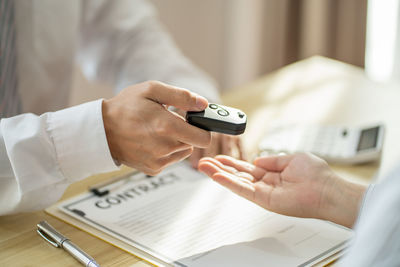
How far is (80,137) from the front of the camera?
0.75 m

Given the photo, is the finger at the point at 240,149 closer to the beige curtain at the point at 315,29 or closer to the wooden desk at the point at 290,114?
the wooden desk at the point at 290,114

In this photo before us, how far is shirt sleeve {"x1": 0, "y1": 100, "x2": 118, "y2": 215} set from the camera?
74 cm

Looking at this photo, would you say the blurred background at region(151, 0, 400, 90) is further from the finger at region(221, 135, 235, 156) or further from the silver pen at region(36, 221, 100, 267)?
the silver pen at region(36, 221, 100, 267)

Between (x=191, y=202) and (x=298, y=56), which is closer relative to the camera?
(x=191, y=202)

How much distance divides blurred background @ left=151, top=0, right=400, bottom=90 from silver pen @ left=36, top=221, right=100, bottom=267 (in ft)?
5.24

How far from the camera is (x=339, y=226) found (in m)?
0.76

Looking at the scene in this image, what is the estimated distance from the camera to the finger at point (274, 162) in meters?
0.83

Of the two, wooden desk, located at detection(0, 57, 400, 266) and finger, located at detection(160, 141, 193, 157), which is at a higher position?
finger, located at detection(160, 141, 193, 157)

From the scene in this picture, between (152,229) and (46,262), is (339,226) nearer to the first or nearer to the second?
(152,229)

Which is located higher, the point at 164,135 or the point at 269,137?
the point at 164,135

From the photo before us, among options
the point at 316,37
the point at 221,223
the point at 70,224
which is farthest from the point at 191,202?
the point at 316,37

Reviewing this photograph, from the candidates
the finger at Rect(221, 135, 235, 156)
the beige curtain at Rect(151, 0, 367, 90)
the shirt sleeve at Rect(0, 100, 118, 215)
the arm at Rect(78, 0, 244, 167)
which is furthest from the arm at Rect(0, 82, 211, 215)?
the beige curtain at Rect(151, 0, 367, 90)

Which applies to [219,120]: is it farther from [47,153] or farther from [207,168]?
[47,153]

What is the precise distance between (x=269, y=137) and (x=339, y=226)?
339 mm
